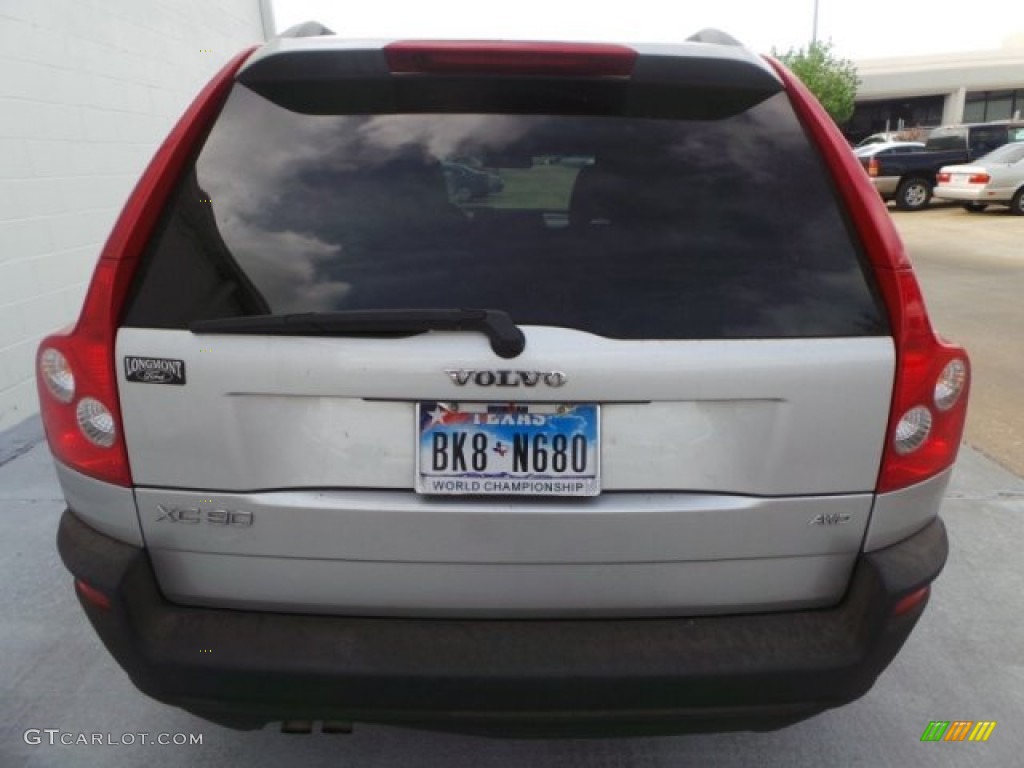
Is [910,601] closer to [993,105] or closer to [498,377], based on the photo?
[498,377]

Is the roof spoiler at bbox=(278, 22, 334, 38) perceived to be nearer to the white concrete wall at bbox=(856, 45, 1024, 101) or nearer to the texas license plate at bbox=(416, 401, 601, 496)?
the texas license plate at bbox=(416, 401, 601, 496)

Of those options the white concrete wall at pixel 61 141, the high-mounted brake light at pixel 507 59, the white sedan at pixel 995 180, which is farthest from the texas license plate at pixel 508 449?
the white sedan at pixel 995 180

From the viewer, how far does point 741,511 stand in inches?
65.8

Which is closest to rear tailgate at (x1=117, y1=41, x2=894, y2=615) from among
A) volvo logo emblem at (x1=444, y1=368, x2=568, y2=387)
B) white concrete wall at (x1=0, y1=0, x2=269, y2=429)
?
volvo logo emblem at (x1=444, y1=368, x2=568, y2=387)

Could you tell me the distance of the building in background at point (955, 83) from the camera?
158 ft

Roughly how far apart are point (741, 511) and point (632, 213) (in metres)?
0.70

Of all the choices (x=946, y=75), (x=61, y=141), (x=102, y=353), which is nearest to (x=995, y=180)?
(x=61, y=141)

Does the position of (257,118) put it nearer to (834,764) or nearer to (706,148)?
(706,148)

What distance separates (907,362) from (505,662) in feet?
3.50

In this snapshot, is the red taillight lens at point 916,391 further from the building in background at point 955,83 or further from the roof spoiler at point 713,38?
the building in background at point 955,83

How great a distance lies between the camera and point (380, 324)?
5.26ft

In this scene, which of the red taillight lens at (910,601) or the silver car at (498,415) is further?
the red taillight lens at (910,601)

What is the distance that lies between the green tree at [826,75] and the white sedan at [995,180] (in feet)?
77.2

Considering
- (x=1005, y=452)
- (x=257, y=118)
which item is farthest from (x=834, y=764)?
(x=1005, y=452)
